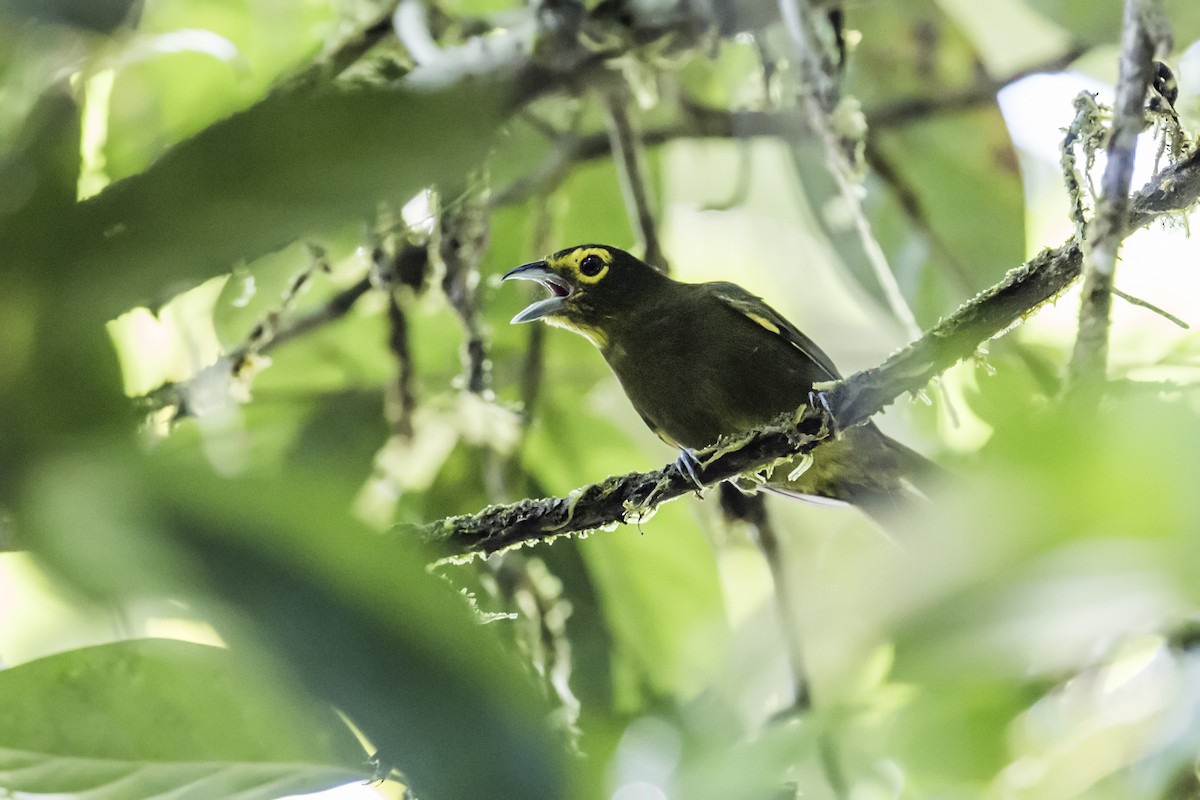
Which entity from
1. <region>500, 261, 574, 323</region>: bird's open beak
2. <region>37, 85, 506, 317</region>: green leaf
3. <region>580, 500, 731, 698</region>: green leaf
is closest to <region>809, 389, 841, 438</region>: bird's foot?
<region>580, 500, 731, 698</region>: green leaf

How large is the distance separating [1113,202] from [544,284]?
1.95m

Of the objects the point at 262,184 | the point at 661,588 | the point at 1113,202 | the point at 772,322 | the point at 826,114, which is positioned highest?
the point at 826,114

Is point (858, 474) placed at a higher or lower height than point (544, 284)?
lower

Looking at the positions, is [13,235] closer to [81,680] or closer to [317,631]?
[317,631]

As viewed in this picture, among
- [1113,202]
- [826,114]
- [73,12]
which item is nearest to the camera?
[73,12]

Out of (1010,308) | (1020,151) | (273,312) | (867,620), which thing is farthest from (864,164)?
(867,620)

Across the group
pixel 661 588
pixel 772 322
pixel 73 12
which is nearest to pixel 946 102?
pixel 772 322

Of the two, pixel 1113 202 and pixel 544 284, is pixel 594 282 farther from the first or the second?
pixel 1113 202

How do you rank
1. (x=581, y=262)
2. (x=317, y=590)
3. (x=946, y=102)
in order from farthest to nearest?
(x=946, y=102), (x=581, y=262), (x=317, y=590)

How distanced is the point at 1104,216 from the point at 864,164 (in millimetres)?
1778

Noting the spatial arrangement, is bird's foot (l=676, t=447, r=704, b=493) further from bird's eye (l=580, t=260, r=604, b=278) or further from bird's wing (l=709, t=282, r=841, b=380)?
bird's eye (l=580, t=260, r=604, b=278)

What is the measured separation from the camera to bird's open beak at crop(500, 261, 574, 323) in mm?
2693

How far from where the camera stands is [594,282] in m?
2.81

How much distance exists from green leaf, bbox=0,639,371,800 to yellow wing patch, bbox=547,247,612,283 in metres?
2.07
